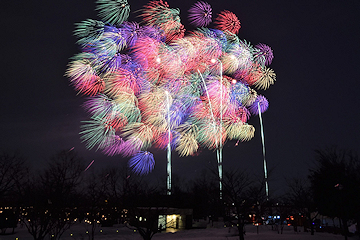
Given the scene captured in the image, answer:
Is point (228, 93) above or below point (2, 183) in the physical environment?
above

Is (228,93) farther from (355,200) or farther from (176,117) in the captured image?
(355,200)

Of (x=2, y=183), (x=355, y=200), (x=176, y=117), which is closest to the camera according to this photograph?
(x=355, y=200)

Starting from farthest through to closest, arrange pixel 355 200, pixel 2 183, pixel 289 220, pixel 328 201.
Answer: pixel 289 220
pixel 2 183
pixel 328 201
pixel 355 200

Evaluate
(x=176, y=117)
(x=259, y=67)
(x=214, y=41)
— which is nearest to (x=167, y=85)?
(x=176, y=117)

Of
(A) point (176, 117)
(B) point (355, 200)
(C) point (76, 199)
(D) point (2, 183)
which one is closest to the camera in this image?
(B) point (355, 200)

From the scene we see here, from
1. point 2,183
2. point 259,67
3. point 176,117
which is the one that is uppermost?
point 259,67

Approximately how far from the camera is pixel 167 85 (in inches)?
947

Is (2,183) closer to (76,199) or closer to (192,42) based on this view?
(76,199)

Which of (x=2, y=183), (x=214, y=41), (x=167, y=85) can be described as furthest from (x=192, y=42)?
(x=2, y=183)

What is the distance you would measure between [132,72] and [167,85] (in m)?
3.10

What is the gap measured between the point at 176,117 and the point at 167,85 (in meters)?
2.86

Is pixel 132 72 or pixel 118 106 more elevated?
pixel 132 72

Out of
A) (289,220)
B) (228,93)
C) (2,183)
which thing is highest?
(228,93)

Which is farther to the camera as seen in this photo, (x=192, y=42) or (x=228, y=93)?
(x=228, y=93)
